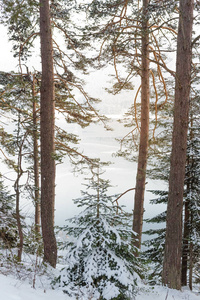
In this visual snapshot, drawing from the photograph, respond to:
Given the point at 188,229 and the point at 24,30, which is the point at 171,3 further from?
the point at 188,229

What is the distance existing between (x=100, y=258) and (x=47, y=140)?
318 cm

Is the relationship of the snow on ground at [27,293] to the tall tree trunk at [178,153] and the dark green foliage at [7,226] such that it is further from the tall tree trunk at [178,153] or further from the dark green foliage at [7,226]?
the dark green foliage at [7,226]

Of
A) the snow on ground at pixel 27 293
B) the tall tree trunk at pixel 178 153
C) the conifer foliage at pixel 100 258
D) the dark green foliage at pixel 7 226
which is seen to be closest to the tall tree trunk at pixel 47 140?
the dark green foliage at pixel 7 226

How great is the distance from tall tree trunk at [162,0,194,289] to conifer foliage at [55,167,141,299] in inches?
58.3

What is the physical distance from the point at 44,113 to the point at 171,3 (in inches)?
134

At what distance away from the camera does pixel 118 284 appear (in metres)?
2.99

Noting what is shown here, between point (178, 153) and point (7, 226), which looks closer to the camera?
point (178, 153)

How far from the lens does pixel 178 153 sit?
462 cm

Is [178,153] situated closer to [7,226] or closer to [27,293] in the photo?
[27,293]

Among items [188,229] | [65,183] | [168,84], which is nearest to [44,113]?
[168,84]

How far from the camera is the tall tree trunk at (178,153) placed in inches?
176

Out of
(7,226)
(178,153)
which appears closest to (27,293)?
(7,226)

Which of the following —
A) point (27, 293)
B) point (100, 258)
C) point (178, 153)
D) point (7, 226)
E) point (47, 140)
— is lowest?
point (7, 226)

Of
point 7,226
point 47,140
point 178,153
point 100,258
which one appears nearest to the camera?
point 100,258
